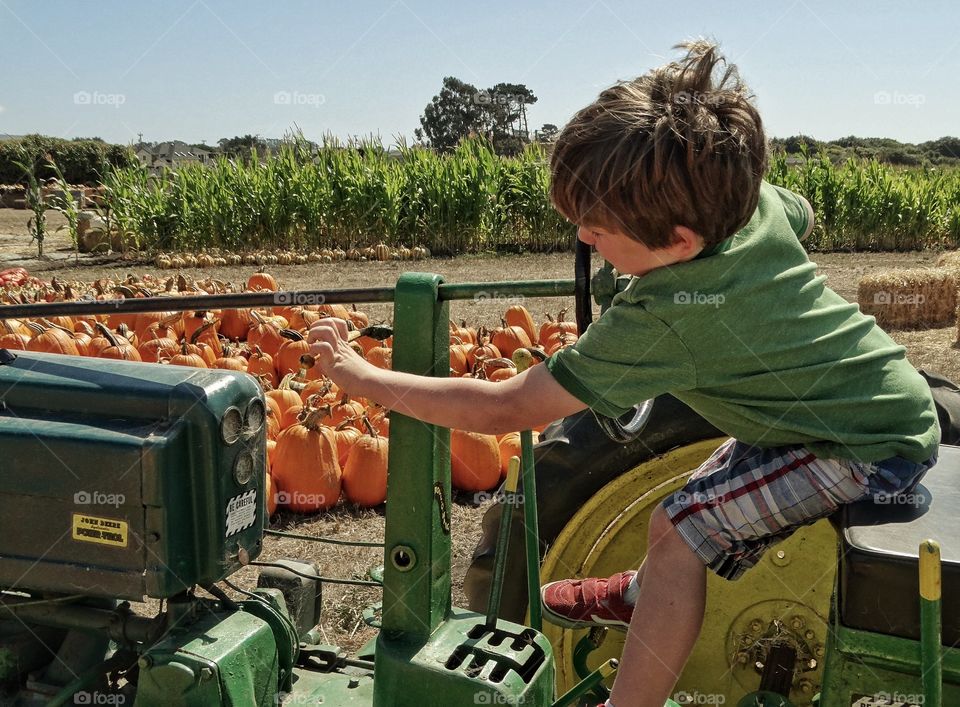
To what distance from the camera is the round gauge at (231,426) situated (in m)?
1.91

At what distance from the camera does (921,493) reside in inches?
69.6

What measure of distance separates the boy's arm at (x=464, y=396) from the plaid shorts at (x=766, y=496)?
34cm

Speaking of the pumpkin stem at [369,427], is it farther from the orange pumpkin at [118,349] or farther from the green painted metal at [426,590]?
the green painted metal at [426,590]

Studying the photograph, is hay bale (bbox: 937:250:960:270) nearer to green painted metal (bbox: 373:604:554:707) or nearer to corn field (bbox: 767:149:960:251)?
corn field (bbox: 767:149:960:251)

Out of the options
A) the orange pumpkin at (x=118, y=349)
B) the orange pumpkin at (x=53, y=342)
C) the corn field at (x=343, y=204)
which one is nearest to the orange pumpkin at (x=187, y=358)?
the orange pumpkin at (x=118, y=349)

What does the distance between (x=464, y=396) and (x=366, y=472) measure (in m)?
2.91

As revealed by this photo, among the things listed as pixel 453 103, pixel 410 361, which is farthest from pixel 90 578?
pixel 453 103

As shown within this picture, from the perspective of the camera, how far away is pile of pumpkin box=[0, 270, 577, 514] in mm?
4508

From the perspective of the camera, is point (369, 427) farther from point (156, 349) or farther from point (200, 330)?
point (156, 349)

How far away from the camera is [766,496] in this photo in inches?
69.8

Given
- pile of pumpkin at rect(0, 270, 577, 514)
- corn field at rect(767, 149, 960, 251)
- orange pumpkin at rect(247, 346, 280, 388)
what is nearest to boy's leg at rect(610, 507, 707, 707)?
pile of pumpkin at rect(0, 270, 577, 514)

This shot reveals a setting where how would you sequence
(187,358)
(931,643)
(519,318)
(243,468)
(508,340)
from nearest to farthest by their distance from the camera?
1. (931,643)
2. (243,468)
3. (187,358)
4. (508,340)
5. (519,318)

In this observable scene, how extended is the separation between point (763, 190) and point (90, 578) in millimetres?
1655

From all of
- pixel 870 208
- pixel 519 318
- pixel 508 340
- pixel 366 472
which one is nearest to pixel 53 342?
pixel 366 472
